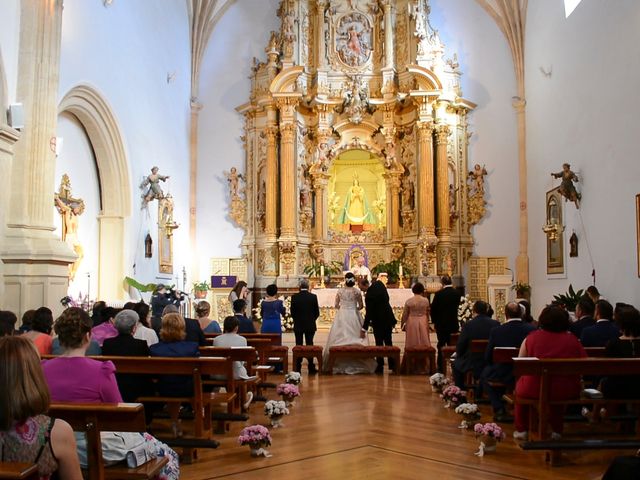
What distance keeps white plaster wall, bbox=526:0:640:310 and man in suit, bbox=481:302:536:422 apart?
4.68 m

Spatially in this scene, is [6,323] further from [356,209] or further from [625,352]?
[356,209]

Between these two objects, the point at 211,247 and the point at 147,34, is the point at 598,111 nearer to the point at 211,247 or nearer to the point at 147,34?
the point at 147,34

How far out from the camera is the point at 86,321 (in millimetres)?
3895

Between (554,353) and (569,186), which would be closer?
(554,353)

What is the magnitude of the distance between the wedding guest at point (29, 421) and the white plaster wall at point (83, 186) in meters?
9.81

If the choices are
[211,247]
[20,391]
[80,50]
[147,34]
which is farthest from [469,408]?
[211,247]

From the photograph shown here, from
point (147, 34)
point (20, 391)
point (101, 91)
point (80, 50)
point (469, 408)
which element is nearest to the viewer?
point (20, 391)

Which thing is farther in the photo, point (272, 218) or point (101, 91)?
point (272, 218)

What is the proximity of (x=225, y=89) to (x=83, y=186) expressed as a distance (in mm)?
7118

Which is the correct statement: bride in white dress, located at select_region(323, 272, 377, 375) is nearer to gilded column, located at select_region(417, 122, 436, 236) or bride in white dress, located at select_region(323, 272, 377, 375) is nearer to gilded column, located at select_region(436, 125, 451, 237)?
gilded column, located at select_region(417, 122, 436, 236)

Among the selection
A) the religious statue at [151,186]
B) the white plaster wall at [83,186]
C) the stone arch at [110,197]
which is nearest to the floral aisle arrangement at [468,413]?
the white plaster wall at [83,186]

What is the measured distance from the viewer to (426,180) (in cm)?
1756

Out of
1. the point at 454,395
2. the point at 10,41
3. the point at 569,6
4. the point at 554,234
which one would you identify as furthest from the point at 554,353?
the point at 569,6

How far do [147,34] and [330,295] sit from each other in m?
7.33
